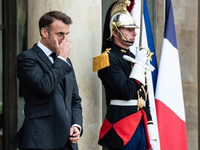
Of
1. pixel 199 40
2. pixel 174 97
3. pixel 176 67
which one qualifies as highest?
pixel 199 40

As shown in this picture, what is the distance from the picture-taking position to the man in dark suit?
3.20 m

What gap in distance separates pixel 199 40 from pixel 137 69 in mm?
2787

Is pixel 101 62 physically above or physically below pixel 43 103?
above

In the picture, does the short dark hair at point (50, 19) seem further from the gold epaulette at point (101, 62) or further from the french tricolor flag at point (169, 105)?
the french tricolor flag at point (169, 105)

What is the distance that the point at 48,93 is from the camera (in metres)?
3.18

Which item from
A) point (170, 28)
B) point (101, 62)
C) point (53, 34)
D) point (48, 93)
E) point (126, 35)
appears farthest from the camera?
point (170, 28)

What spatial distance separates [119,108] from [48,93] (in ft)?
4.25

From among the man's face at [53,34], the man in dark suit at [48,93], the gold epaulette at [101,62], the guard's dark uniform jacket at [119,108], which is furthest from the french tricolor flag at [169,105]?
the man's face at [53,34]

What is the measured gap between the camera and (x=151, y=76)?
523 centimetres

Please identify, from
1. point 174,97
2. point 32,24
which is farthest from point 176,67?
point 32,24

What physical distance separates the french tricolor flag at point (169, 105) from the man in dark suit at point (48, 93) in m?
2.10

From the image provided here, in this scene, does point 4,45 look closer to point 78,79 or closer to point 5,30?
point 5,30

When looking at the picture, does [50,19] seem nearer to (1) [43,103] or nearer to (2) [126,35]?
(1) [43,103]

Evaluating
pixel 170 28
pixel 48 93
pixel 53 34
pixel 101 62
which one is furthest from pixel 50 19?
pixel 170 28
